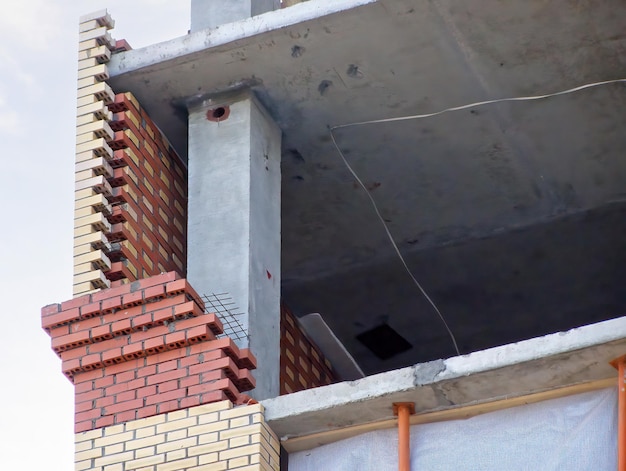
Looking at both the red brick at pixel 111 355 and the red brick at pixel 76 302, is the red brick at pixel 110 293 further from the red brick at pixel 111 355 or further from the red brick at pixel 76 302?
the red brick at pixel 111 355

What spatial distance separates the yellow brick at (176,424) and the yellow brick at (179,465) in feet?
0.72

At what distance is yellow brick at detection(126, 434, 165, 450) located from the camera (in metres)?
10.3

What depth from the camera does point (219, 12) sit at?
12219mm

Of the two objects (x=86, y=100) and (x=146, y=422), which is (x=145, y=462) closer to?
(x=146, y=422)

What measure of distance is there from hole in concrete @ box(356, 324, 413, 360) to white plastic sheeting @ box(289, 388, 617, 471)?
4523 mm

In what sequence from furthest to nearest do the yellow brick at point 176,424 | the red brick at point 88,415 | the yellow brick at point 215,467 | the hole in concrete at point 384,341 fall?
the hole in concrete at point 384,341
the red brick at point 88,415
the yellow brick at point 176,424
the yellow brick at point 215,467

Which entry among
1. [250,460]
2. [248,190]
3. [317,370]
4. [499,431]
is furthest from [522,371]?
[317,370]

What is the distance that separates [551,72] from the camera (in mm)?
11820

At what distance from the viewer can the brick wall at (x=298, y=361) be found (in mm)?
13516

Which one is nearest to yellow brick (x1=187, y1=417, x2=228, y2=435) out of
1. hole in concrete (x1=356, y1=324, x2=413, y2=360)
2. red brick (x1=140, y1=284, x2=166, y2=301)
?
red brick (x1=140, y1=284, x2=166, y2=301)

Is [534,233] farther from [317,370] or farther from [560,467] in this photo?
[560,467]

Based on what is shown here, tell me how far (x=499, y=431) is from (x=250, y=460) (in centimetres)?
147

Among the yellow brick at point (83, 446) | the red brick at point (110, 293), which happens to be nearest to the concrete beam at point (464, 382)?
the yellow brick at point (83, 446)

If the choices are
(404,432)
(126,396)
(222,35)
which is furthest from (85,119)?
(404,432)
